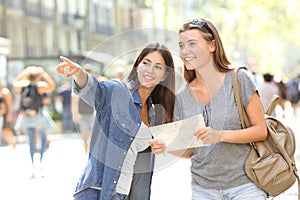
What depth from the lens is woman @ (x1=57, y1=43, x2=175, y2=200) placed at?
4004 millimetres

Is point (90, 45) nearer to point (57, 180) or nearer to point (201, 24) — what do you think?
point (57, 180)

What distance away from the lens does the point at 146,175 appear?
4203 mm

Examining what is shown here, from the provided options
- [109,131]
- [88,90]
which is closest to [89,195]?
[109,131]

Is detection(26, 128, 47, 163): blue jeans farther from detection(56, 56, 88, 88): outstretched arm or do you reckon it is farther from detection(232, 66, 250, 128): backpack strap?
detection(232, 66, 250, 128): backpack strap

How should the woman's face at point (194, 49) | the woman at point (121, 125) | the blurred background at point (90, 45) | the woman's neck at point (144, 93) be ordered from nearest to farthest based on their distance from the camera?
the woman's face at point (194, 49)
the woman at point (121, 125)
the woman's neck at point (144, 93)
the blurred background at point (90, 45)

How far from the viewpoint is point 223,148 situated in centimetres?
390

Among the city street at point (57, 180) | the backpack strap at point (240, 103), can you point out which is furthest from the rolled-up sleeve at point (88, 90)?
the city street at point (57, 180)

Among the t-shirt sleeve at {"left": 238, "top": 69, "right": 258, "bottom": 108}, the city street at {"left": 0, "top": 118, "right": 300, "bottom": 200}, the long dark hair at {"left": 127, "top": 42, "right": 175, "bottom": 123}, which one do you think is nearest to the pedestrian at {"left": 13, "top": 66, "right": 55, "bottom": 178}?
the city street at {"left": 0, "top": 118, "right": 300, "bottom": 200}

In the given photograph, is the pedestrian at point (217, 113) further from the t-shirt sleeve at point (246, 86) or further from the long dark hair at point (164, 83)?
the long dark hair at point (164, 83)

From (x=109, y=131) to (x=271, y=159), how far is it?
0.79m

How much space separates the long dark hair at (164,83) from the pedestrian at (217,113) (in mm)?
144

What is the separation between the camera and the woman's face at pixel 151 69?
4043 mm

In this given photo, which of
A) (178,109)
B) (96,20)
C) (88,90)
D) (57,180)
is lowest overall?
(57,180)

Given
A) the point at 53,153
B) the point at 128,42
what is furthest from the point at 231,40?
the point at 128,42
